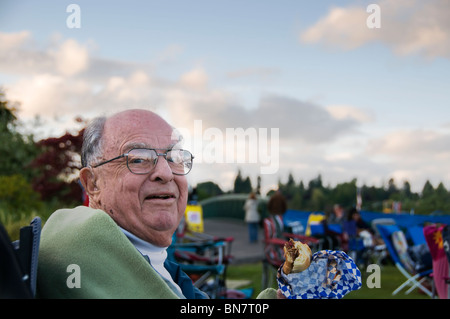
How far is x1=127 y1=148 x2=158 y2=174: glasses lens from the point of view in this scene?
1453 millimetres

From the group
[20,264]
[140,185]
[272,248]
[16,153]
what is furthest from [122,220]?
[16,153]

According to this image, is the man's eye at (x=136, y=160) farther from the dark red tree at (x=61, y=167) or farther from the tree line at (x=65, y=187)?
the dark red tree at (x=61, y=167)

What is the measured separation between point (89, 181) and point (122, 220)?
207 millimetres

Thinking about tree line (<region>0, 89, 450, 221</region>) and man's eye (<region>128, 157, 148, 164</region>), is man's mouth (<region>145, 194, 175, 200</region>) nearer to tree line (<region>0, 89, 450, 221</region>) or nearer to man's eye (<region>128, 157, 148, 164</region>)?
man's eye (<region>128, 157, 148, 164</region>)

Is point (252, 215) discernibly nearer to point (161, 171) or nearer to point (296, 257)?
point (161, 171)

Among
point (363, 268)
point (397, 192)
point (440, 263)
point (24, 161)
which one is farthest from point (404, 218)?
point (24, 161)

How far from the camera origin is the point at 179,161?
5.10 ft

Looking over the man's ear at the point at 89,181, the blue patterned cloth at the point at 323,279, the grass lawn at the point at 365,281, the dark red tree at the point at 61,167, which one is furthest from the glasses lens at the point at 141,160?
the dark red tree at the point at 61,167

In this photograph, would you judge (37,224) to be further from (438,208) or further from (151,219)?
(438,208)

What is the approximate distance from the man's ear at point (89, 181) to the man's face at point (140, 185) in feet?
0.08

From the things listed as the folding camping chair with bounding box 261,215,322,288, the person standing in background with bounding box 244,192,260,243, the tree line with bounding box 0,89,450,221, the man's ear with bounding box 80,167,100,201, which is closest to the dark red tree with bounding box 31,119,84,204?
the tree line with bounding box 0,89,450,221

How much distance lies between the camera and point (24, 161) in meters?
19.7

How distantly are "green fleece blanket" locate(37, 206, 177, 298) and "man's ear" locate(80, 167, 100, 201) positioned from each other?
34 centimetres
